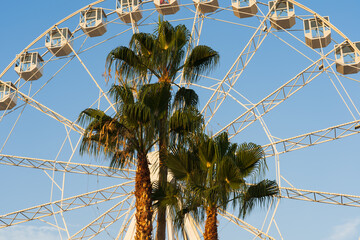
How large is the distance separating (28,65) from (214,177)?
50.1ft

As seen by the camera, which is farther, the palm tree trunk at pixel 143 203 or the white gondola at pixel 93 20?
the white gondola at pixel 93 20

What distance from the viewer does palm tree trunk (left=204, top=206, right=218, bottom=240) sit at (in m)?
15.1

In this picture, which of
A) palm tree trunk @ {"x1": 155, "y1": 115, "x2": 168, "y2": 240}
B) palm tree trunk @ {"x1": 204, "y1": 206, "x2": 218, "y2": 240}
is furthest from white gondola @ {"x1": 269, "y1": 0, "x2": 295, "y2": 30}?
palm tree trunk @ {"x1": 204, "y1": 206, "x2": 218, "y2": 240}

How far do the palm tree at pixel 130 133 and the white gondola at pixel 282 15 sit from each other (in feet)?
37.3

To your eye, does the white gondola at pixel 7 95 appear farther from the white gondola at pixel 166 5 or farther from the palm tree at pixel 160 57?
the palm tree at pixel 160 57

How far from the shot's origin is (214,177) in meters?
15.5

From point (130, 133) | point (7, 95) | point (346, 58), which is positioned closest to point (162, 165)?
point (130, 133)

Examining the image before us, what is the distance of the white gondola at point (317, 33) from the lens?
25719 mm

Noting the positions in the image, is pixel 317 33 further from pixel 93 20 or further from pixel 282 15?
pixel 93 20

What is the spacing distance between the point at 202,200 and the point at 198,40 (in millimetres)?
11375

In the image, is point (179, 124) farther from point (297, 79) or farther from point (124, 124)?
point (297, 79)

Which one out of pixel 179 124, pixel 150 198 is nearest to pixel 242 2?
pixel 179 124

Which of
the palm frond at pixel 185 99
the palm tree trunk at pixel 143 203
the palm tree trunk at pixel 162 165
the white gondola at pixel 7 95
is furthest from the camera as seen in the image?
the white gondola at pixel 7 95

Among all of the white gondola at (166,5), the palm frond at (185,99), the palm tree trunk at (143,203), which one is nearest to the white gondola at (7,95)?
the white gondola at (166,5)
